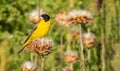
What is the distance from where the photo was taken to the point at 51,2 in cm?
500

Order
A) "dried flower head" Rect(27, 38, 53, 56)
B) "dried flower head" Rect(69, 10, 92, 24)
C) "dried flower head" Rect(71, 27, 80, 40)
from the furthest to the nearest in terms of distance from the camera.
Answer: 1. "dried flower head" Rect(71, 27, 80, 40)
2. "dried flower head" Rect(69, 10, 92, 24)
3. "dried flower head" Rect(27, 38, 53, 56)

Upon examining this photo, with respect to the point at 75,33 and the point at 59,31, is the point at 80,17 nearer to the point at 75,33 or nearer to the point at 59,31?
the point at 75,33

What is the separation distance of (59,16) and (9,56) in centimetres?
65

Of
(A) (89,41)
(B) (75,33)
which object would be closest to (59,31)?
(B) (75,33)

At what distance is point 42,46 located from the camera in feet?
8.98

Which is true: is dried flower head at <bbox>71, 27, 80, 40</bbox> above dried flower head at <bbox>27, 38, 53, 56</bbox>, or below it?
below

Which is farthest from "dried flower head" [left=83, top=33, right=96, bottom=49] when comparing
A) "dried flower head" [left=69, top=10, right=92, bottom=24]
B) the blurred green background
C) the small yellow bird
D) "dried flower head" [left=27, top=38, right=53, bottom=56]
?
"dried flower head" [left=27, top=38, right=53, bottom=56]

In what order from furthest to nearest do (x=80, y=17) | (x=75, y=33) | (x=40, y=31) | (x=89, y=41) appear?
(x=75, y=33) < (x=89, y=41) < (x=80, y=17) < (x=40, y=31)

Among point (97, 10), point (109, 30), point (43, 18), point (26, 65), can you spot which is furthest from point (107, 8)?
point (26, 65)

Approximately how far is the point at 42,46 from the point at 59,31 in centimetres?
211

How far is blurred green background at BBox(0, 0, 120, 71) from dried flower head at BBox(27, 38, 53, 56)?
0.70 m

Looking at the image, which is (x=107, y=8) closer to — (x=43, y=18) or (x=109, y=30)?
(x=109, y=30)

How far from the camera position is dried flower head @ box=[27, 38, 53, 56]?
2.67 metres

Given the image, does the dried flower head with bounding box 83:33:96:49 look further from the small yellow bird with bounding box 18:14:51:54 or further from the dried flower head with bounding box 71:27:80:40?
the small yellow bird with bounding box 18:14:51:54
